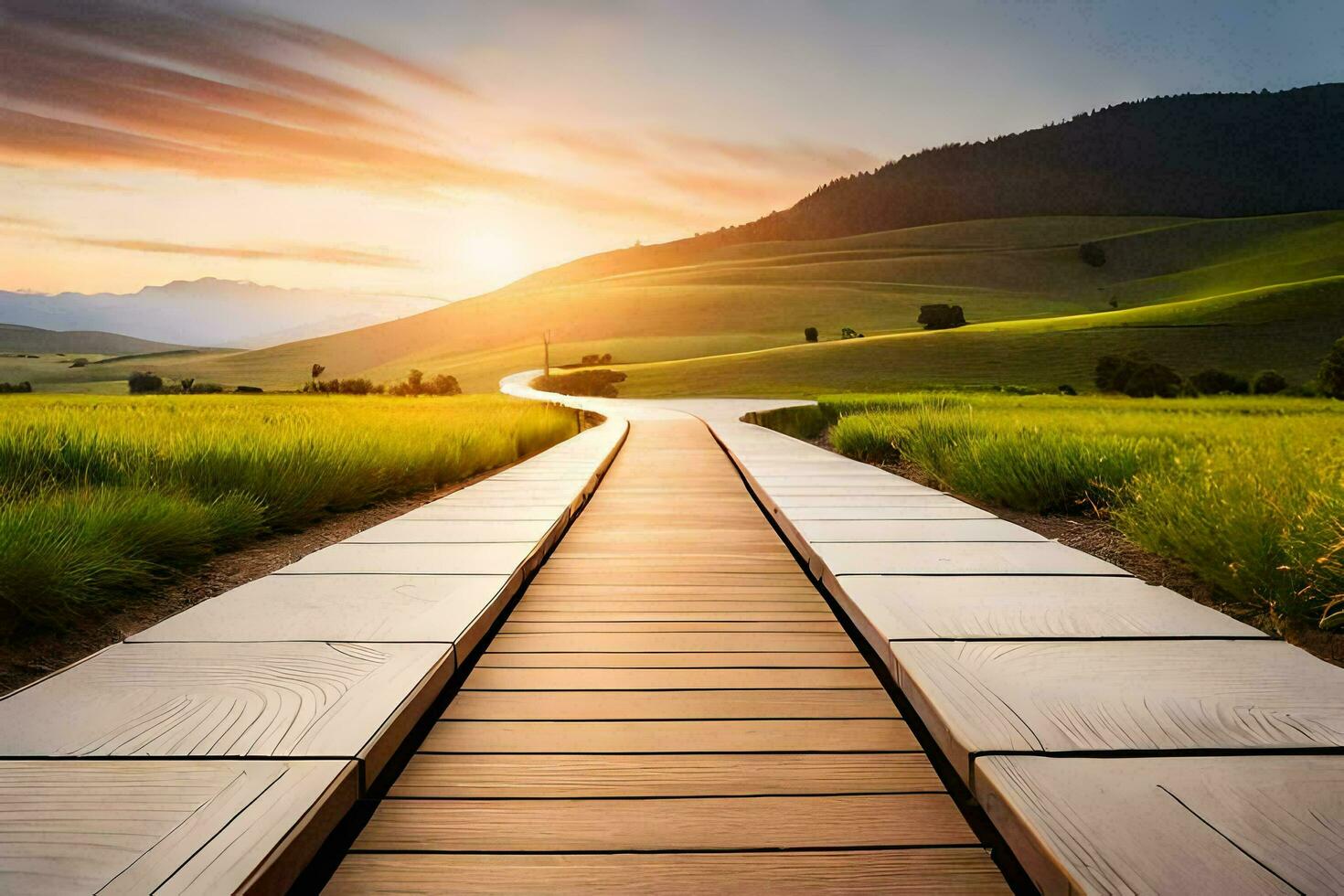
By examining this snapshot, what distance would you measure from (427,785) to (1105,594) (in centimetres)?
243

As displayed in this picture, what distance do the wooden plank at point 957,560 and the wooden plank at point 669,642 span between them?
0.35m

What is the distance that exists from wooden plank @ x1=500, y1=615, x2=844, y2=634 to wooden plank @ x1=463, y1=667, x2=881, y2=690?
408 millimetres

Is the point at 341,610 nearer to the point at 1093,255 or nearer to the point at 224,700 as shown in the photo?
the point at 224,700

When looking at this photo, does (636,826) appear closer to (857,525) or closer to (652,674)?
(652,674)

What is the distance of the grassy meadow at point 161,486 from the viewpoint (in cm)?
289

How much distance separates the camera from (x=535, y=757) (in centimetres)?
189

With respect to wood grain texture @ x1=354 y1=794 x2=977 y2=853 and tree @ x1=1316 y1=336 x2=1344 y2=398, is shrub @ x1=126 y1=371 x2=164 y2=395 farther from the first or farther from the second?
tree @ x1=1316 y1=336 x2=1344 y2=398

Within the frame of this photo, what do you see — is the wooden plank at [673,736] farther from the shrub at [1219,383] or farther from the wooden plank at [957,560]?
the shrub at [1219,383]

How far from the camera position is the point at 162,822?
134 centimetres

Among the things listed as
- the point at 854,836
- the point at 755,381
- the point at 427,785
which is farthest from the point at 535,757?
the point at 755,381

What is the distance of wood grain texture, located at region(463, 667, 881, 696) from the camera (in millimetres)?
2326

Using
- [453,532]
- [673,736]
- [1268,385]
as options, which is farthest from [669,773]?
[1268,385]

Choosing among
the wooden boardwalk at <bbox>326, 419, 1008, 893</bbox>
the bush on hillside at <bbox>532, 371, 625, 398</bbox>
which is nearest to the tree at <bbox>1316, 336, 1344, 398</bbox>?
the wooden boardwalk at <bbox>326, 419, 1008, 893</bbox>

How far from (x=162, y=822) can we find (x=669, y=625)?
1.82m
